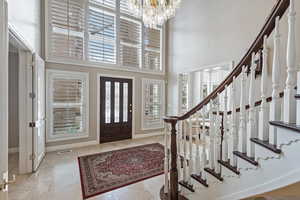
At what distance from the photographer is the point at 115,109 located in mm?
5465

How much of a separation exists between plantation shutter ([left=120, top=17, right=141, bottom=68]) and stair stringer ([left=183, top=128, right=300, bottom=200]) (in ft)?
15.6

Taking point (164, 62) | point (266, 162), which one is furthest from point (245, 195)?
point (164, 62)

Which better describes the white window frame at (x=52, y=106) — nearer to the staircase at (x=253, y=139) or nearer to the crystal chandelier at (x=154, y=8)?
the crystal chandelier at (x=154, y=8)

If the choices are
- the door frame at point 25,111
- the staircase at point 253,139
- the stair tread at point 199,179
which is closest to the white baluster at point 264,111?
the staircase at point 253,139

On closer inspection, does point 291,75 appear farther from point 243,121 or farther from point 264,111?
point 243,121

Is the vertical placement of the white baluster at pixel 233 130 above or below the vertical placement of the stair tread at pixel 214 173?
above

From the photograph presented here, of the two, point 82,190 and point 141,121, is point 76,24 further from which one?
point 82,190

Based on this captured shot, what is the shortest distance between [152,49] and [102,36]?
6.28ft

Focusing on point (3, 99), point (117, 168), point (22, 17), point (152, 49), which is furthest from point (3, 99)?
point (152, 49)

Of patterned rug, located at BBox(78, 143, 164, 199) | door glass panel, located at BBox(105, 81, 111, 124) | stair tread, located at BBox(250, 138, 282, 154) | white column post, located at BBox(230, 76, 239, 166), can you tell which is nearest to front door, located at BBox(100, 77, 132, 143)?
door glass panel, located at BBox(105, 81, 111, 124)

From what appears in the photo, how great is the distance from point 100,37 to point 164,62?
252cm

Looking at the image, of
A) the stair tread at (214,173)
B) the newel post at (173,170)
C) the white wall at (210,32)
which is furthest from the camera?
the white wall at (210,32)

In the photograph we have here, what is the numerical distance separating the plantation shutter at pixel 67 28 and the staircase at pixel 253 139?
12.7 feet

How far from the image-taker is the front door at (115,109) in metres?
5.23
